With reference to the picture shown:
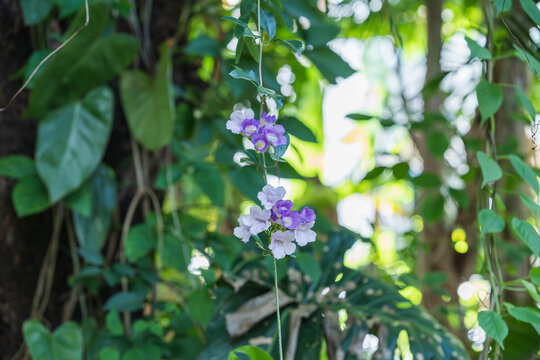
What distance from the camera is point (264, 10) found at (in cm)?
57

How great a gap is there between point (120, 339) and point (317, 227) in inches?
16.6

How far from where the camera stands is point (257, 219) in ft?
1.45

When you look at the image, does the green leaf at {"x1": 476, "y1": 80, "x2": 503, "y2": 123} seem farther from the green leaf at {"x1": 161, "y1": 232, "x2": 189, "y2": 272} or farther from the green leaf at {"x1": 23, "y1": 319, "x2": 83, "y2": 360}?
the green leaf at {"x1": 23, "y1": 319, "x2": 83, "y2": 360}

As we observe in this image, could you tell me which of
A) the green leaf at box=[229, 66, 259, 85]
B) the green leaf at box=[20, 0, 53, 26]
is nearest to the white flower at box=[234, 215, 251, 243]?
the green leaf at box=[229, 66, 259, 85]

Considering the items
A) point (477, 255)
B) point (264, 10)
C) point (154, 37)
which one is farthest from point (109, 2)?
point (477, 255)

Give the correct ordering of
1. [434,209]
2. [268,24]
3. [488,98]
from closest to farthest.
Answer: [268,24]
[488,98]
[434,209]

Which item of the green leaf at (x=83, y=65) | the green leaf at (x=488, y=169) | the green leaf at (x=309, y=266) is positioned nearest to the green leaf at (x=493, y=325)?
the green leaf at (x=488, y=169)

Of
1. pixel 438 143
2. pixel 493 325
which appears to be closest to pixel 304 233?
pixel 493 325

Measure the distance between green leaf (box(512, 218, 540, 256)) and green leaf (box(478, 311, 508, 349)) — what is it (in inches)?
3.5

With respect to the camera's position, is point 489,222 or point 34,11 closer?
point 489,222

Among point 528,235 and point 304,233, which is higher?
point 304,233

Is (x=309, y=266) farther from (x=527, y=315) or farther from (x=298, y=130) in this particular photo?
(x=527, y=315)

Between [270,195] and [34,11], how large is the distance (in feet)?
2.50

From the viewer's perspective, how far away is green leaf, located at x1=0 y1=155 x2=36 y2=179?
0.94m
